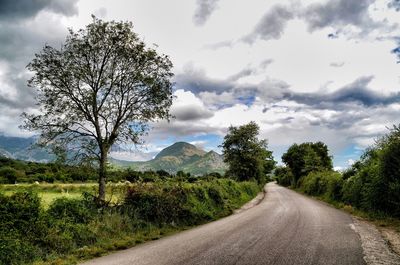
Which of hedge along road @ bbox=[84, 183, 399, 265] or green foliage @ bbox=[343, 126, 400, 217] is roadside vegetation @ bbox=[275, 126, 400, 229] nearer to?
green foliage @ bbox=[343, 126, 400, 217]

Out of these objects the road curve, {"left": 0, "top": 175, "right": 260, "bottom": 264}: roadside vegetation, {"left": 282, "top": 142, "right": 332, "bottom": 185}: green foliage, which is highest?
{"left": 282, "top": 142, "right": 332, "bottom": 185}: green foliage

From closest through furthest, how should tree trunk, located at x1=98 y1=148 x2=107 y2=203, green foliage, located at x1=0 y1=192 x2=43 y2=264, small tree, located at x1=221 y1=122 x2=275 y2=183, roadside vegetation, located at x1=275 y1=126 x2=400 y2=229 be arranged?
green foliage, located at x1=0 y1=192 x2=43 y2=264 → roadside vegetation, located at x1=275 y1=126 x2=400 y2=229 → tree trunk, located at x1=98 y1=148 x2=107 y2=203 → small tree, located at x1=221 y1=122 x2=275 y2=183

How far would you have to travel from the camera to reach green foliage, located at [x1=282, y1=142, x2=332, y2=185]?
7503 cm

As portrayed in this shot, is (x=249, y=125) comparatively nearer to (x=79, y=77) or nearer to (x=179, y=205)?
(x=79, y=77)

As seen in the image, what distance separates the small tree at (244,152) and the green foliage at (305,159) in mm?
15037

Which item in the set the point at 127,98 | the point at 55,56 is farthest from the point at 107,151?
the point at 55,56

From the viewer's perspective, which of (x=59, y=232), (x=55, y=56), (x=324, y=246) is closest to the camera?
(x=324, y=246)

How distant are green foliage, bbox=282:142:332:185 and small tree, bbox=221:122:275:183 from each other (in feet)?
49.3

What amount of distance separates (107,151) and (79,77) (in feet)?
23.7

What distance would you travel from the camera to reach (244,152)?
212 feet

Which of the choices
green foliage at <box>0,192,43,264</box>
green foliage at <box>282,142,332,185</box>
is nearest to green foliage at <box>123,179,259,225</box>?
green foliage at <box>0,192,43,264</box>

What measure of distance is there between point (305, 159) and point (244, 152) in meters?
18.4

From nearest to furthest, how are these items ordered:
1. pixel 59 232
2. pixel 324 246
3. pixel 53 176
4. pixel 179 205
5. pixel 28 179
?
pixel 324 246, pixel 59 232, pixel 179 205, pixel 28 179, pixel 53 176

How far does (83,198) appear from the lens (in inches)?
623
